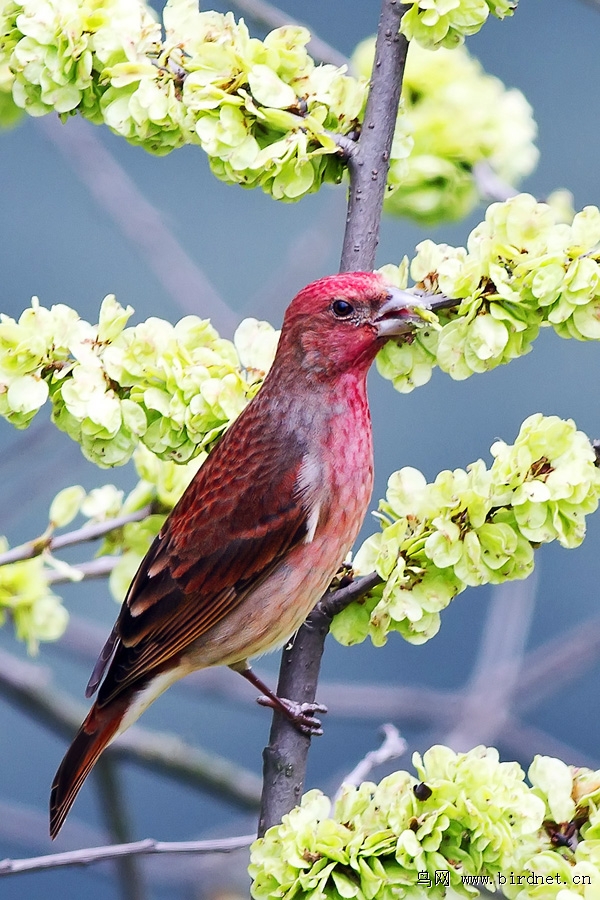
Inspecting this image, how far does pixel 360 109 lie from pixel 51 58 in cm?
61

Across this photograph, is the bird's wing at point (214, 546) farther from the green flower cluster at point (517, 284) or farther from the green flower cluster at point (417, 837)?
the green flower cluster at point (417, 837)

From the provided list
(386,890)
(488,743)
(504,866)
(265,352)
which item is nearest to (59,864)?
(386,890)

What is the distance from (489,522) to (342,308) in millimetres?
747

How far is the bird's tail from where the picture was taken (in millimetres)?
2893

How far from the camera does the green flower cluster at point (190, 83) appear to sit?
2363 mm

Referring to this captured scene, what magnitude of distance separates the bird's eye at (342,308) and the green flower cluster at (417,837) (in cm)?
104

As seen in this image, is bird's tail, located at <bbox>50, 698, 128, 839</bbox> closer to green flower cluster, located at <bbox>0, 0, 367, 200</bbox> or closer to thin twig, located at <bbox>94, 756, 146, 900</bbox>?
thin twig, located at <bbox>94, 756, 146, 900</bbox>

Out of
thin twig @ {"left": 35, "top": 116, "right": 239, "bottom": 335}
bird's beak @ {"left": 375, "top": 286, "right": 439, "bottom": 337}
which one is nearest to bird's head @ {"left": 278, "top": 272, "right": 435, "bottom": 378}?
bird's beak @ {"left": 375, "top": 286, "right": 439, "bottom": 337}

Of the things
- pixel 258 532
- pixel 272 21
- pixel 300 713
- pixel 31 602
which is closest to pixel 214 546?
pixel 258 532

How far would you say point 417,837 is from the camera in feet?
6.63

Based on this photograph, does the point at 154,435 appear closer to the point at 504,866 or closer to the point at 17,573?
the point at 17,573

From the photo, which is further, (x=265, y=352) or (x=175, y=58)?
(x=265, y=352)

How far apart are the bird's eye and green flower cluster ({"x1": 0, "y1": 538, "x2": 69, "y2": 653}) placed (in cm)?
93

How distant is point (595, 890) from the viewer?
1.83 m
